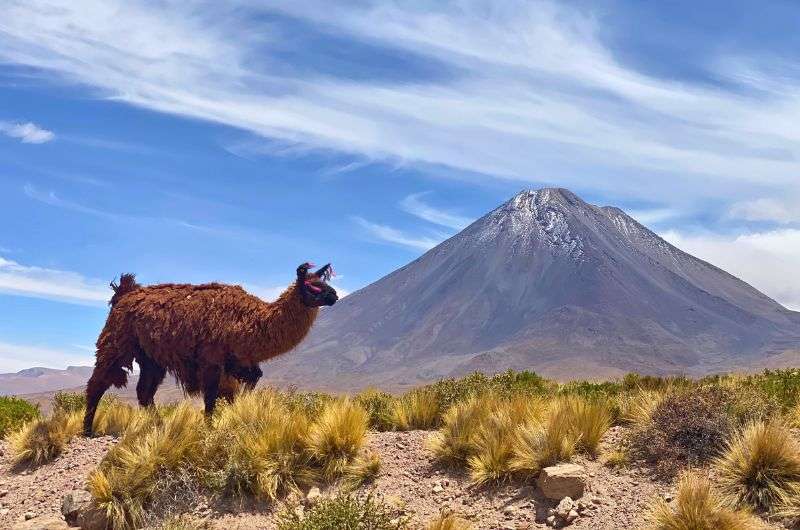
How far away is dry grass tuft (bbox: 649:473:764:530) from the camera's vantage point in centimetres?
755

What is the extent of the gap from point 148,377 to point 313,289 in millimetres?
3236

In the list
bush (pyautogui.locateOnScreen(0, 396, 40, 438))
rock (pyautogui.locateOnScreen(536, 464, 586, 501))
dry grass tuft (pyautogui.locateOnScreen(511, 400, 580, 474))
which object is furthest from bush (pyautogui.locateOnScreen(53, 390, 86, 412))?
rock (pyautogui.locateOnScreen(536, 464, 586, 501))

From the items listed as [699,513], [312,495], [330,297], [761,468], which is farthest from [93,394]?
[761,468]

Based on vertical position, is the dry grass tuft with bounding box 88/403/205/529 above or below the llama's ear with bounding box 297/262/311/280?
below

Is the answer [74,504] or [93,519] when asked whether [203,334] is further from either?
[93,519]

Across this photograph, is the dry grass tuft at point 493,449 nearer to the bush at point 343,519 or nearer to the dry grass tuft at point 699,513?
the bush at point 343,519

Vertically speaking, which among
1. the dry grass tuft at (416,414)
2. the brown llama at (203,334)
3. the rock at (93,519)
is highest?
the brown llama at (203,334)

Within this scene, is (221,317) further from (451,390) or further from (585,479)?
(585,479)

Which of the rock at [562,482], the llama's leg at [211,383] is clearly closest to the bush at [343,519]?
the rock at [562,482]

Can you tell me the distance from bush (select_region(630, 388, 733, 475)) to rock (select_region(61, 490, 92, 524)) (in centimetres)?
671

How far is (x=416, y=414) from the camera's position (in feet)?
40.0

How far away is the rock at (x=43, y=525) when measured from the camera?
967cm

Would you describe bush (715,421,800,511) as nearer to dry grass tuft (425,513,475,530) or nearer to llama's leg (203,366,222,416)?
dry grass tuft (425,513,475,530)

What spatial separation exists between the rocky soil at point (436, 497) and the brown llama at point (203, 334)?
83.7 inches
